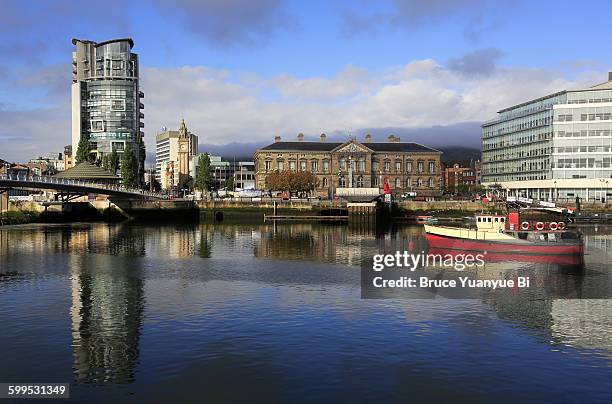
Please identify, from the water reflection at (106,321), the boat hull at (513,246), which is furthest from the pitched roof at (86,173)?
the boat hull at (513,246)

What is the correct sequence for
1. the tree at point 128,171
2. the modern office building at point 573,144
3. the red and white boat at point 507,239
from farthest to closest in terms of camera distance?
the tree at point 128,171
the modern office building at point 573,144
the red and white boat at point 507,239

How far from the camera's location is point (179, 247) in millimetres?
84812

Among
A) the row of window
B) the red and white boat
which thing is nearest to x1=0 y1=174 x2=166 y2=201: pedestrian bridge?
the red and white boat

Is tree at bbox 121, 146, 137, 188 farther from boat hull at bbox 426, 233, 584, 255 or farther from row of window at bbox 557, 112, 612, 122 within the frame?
boat hull at bbox 426, 233, 584, 255

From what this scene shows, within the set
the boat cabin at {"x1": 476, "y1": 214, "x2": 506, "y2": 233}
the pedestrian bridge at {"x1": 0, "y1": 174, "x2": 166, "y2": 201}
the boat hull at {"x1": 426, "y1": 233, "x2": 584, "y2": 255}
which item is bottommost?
the boat hull at {"x1": 426, "y1": 233, "x2": 584, "y2": 255}

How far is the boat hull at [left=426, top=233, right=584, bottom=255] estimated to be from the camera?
6838cm

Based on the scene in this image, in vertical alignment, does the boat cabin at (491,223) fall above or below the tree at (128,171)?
below

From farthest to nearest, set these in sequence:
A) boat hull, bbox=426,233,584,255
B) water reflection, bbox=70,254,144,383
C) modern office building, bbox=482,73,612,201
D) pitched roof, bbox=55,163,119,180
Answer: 1. pitched roof, bbox=55,163,119,180
2. modern office building, bbox=482,73,612,201
3. boat hull, bbox=426,233,584,255
4. water reflection, bbox=70,254,144,383

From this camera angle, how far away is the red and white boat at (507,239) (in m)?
69.1

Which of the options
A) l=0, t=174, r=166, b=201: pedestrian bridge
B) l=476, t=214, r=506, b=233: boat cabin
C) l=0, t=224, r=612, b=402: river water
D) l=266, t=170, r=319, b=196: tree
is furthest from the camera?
l=266, t=170, r=319, b=196: tree

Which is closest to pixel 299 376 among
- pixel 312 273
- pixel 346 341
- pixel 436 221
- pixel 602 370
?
pixel 346 341

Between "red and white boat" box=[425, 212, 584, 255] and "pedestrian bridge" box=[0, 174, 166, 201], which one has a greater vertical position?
"pedestrian bridge" box=[0, 174, 166, 201]

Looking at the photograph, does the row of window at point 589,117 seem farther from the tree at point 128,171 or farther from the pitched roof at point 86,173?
the tree at point 128,171

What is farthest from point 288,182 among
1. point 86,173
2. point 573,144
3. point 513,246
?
point 513,246
